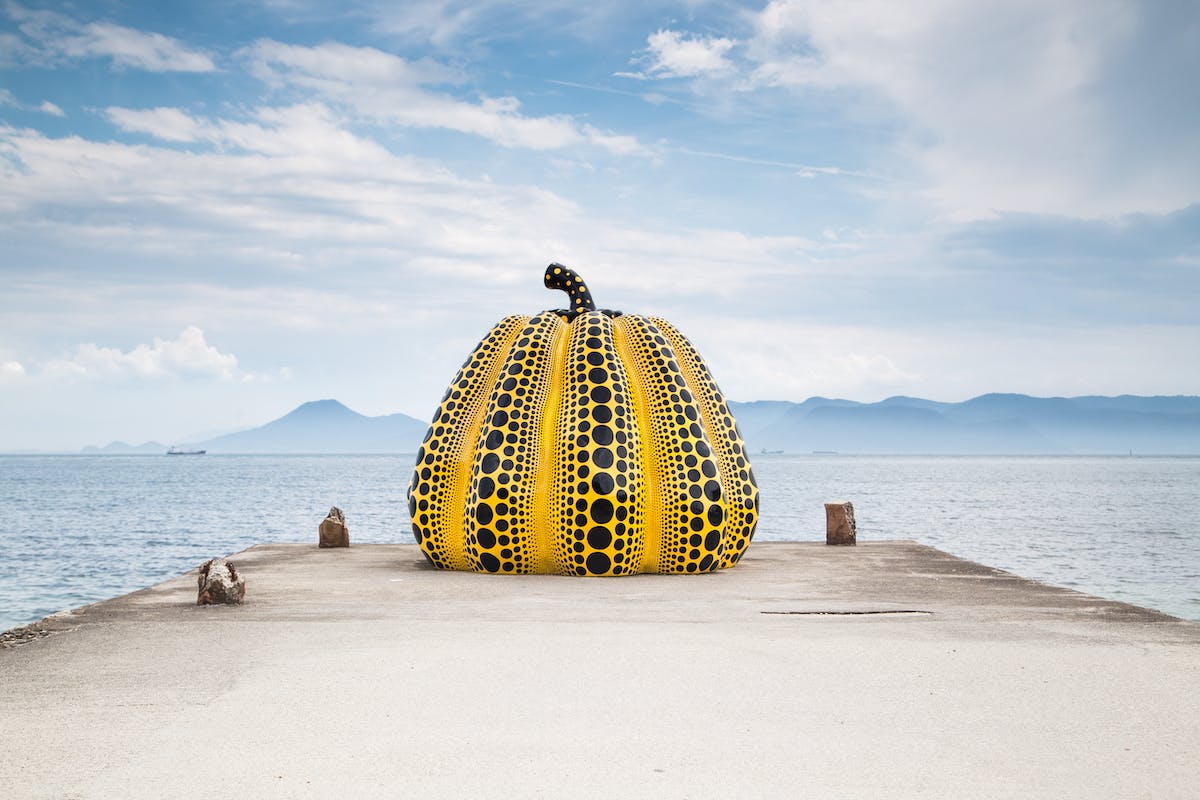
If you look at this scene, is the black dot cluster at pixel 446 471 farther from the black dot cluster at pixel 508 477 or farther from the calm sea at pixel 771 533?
the calm sea at pixel 771 533

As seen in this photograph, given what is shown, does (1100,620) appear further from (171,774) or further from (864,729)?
(171,774)

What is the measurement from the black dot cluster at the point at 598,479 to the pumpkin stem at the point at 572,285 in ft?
7.52

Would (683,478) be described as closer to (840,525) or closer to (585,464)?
(585,464)

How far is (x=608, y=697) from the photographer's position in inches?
266

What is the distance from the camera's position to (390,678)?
731cm

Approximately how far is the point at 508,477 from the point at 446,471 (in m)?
1.12

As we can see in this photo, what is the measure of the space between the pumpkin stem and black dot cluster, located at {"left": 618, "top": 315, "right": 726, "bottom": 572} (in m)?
2.04

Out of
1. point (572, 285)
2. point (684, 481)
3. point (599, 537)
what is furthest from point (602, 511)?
point (572, 285)

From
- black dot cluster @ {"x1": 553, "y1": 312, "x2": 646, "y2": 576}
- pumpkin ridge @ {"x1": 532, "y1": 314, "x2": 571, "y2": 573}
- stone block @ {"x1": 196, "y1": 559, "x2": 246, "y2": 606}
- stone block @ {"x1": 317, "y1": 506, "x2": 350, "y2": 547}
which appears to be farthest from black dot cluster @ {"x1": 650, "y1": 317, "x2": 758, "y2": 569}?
stone block @ {"x1": 317, "y1": 506, "x2": 350, "y2": 547}

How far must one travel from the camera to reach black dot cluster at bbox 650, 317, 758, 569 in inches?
526

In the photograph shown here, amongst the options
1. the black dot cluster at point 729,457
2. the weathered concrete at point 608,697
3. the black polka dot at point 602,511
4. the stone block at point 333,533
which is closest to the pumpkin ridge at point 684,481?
the black dot cluster at point 729,457

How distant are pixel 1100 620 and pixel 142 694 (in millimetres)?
7950

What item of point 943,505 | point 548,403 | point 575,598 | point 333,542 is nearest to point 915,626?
point 575,598

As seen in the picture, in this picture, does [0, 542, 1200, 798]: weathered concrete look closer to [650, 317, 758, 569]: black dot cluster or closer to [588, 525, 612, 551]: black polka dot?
[588, 525, 612, 551]: black polka dot
